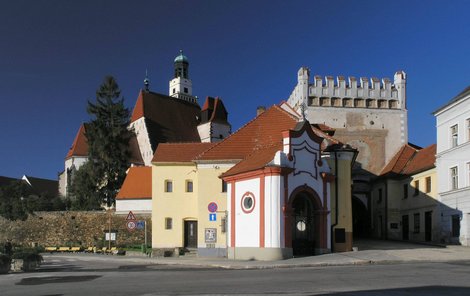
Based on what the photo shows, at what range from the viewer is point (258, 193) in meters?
27.9

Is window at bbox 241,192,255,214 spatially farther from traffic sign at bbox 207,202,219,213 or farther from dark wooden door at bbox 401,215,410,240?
dark wooden door at bbox 401,215,410,240

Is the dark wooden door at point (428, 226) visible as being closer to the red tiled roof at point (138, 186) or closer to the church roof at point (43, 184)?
the red tiled roof at point (138, 186)

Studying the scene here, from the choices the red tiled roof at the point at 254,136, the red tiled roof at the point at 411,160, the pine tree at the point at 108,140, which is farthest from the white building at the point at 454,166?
the pine tree at the point at 108,140

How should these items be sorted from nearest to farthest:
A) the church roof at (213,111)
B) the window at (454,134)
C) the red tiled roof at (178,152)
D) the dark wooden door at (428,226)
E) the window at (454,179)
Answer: the window at (454,179) → the window at (454,134) → the red tiled roof at (178,152) → the dark wooden door at (428,226) → the church roof at (213,111)

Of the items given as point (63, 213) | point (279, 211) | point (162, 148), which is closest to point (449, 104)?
point (279, 211)

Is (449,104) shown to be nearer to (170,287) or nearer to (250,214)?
(250,214)

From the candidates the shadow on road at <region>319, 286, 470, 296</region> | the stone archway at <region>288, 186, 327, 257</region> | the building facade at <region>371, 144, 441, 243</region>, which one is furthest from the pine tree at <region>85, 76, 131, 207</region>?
the shadow on road at <region>319, 286, 470, 296</region>

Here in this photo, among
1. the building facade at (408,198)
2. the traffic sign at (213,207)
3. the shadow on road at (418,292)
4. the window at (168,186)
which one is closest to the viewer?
the shadow on road at (418,292)

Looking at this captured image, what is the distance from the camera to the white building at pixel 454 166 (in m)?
34.2

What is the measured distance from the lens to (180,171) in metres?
36.2

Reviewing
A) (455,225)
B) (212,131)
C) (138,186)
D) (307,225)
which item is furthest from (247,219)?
(212,131)

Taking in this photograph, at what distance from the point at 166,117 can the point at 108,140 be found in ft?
79.8

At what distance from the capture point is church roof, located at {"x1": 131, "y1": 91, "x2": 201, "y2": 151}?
273 ft

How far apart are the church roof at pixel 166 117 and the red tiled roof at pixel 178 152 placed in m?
42.4
